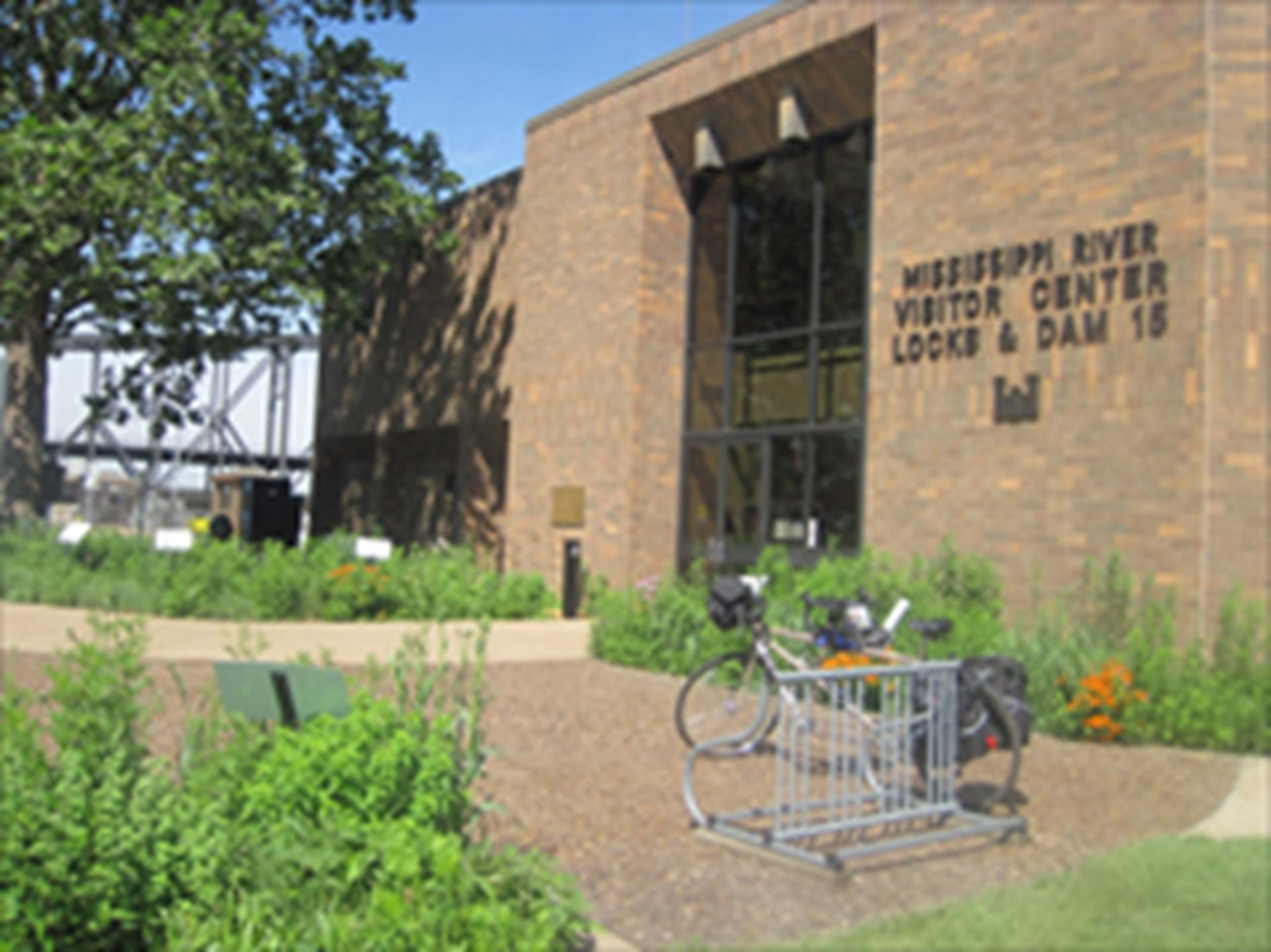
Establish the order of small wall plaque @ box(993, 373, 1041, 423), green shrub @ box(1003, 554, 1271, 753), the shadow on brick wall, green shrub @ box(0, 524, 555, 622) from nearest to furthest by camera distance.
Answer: green shrub @ box(1003, 554, 1271, 753) < small wall plaque @ box(993, 373, 1041, 423) < green shrub @ box(0, 524, 555, 622) < the shadow on brick wall

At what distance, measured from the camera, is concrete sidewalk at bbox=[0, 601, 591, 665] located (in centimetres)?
1124

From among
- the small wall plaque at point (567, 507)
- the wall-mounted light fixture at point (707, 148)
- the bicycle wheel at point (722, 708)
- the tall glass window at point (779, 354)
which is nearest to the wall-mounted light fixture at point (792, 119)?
the tall glass window at point (779, 354)

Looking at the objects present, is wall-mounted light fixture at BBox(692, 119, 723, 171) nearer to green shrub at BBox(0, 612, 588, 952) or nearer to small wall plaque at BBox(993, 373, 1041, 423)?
small wall plaque at BBox(993, 373, 1041, 423)

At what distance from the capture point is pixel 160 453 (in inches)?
1762

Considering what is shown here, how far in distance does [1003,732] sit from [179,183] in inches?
603

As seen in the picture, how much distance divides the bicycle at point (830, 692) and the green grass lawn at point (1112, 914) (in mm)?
932

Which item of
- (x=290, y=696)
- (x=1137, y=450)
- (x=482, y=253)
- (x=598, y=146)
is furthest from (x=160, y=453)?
(x=290, y=696)

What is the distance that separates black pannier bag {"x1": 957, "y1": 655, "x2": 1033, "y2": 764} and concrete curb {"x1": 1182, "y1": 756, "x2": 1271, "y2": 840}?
1.03 m

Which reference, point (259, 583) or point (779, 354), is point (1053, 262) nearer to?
point (779, 354)

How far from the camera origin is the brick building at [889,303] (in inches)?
419

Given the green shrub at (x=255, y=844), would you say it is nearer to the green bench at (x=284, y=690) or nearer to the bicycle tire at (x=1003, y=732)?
the green bench at (x=284, y=690)

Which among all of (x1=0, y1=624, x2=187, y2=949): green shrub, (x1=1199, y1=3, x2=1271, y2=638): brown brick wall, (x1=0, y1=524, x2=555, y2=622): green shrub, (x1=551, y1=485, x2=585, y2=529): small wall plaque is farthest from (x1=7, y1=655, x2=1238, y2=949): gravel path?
(x1=551, y1=485, x2=585, y2=529): small wall plaque

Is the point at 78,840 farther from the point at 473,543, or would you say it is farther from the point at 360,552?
the point at 473,543

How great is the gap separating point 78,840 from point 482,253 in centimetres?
1932
